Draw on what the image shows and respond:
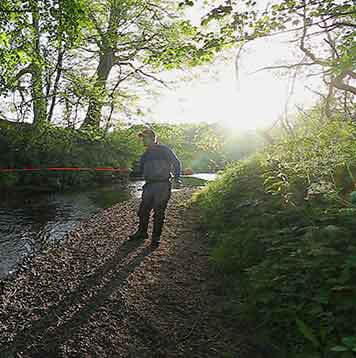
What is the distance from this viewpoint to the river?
6.44m

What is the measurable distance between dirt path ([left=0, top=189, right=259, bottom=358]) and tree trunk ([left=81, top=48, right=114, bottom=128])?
1167 centimetres

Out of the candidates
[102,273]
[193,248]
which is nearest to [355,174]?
[193,248]

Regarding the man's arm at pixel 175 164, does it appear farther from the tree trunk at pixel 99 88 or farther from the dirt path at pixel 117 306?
the tree trunk at pixel 99 88

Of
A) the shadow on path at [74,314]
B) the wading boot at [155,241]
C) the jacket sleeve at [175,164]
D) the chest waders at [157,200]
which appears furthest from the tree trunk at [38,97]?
the shadow on path at [74,314]

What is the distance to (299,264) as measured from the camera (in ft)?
10.6

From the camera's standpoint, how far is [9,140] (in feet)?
46.5

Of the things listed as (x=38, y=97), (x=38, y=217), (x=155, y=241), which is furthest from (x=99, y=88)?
(x=155, y=241)

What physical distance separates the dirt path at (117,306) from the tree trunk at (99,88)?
38.3 feet

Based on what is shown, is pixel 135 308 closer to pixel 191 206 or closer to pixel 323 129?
pixel 323 129

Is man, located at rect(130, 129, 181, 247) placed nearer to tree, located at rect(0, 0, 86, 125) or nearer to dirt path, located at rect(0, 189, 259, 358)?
dirt path, located at rect(0, 189, 259, 358)

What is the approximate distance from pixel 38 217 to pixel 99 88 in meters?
8.83

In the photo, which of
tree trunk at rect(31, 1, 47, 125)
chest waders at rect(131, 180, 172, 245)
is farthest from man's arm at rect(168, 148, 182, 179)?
tree trunk at rect(31, 1, 47, 125)

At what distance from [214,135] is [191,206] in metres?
2.91

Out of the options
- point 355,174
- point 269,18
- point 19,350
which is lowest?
point 19,350
